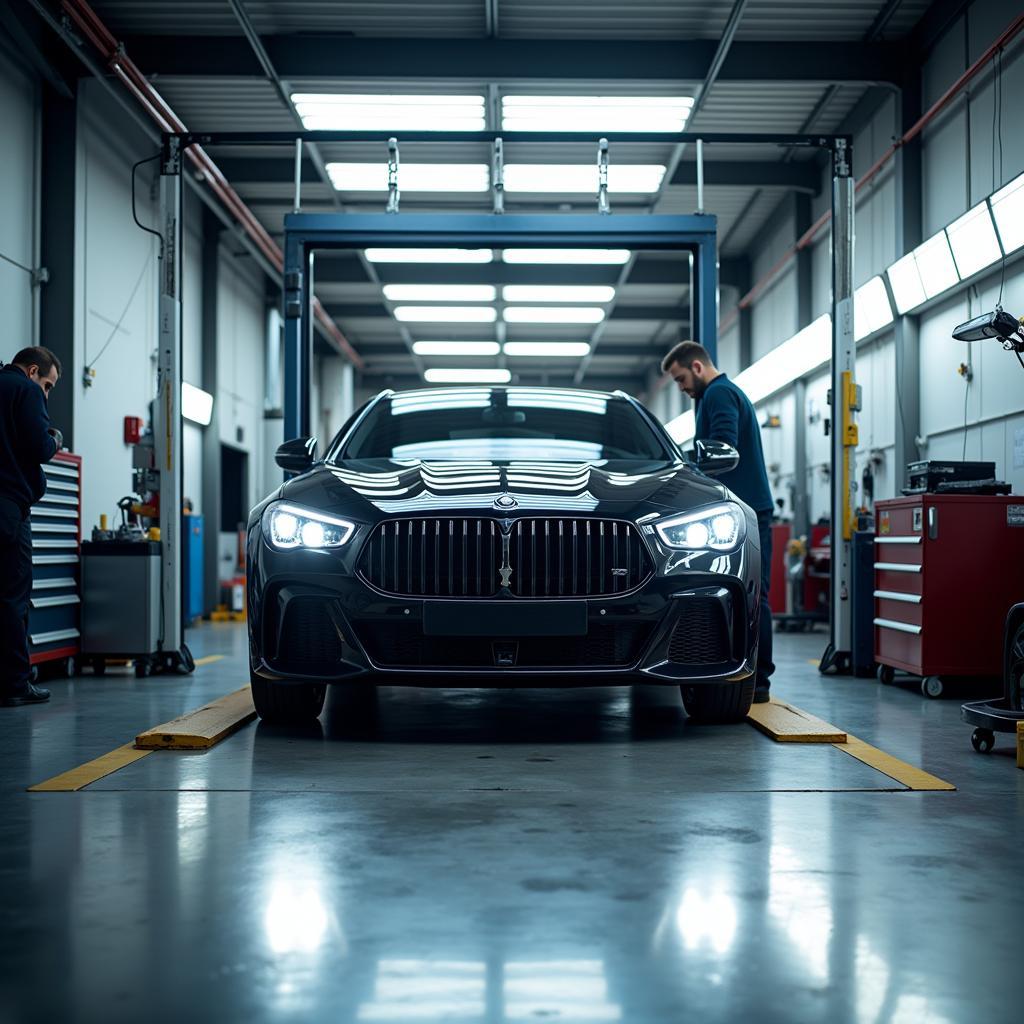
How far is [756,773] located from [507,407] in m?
2.32

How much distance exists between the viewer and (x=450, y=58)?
1013 centimetres

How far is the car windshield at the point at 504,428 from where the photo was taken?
520 cm

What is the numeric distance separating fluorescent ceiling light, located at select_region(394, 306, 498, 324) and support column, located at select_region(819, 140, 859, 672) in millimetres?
12544

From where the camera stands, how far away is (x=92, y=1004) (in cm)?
184

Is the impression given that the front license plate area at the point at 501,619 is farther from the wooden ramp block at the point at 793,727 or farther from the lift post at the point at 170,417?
the lift post at the point at 170,417

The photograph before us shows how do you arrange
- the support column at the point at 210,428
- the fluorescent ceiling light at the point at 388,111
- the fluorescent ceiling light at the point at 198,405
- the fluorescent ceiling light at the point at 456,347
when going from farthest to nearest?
the fluorescent ceiling light at the point at 456,347
the support column at the point at 210,428
the fluorescent ceiling light at the point at 198,405
the fluorescent ceiling light at the point at 388,111

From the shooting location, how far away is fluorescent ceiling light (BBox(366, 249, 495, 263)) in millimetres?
16906

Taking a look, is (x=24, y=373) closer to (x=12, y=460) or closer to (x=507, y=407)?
(x=12, y=460)

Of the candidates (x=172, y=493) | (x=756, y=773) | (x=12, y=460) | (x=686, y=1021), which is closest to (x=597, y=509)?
(x=756, y=773)

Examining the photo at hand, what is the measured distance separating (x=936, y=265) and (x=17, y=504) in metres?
7.44

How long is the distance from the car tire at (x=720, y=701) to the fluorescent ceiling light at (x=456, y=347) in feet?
61.9

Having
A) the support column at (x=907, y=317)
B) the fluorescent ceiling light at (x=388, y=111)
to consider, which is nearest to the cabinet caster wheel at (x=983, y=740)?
the support column at (x=907, y=317)

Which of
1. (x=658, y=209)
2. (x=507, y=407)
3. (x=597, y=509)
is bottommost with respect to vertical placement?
(x=597, y=509)

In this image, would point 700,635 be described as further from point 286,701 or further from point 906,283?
point 906,283
